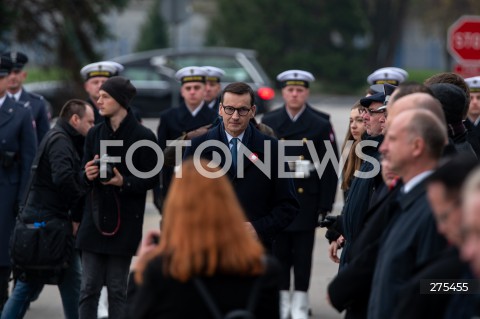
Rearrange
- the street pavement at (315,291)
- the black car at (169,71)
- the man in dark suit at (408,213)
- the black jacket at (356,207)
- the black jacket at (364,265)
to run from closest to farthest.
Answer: the man in dark suit at (408,213) → the black jacket at (364,265) → the black jacket at (356,207) → the street pavement at (315,291) → the black car at (169,71)

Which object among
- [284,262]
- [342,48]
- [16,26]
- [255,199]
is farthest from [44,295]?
[342,48]

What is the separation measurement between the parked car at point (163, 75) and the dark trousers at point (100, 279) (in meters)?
12.8

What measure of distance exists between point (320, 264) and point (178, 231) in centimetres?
767

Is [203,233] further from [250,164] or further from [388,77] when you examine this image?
[388,77]

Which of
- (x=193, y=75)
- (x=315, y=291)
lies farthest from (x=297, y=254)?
(x=193, y=75)

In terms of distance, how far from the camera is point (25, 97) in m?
10.3

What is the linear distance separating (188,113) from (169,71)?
13142mm

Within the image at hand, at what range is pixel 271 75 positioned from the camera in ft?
157

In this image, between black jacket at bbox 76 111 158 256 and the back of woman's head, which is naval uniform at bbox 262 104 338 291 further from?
the back of woman's head

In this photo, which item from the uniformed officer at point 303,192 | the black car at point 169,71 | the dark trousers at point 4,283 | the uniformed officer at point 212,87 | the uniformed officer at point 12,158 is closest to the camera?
the dark trousers at point 4,283

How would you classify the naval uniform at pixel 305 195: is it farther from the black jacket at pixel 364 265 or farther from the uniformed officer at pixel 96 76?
the black jacket at pixel 364 265

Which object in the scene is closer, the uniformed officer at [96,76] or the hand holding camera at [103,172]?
the hand holding camera at [103,172]

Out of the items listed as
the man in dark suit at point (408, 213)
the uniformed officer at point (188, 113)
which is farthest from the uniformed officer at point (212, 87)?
the man in dark suit at point (408, 213)

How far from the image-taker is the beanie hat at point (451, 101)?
6406 mm
